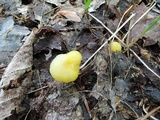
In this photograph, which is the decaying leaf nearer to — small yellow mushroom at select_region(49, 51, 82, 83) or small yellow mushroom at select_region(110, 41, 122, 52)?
small yellow mushroom at select_region(49, 51, 82, 83)

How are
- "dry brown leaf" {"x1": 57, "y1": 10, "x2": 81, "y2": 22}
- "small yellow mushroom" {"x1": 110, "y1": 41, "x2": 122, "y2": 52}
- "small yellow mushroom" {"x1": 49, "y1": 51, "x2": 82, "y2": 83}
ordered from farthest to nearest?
"dry brown leaf" {"x1": 57, "y1": 10, "x2": 81, "y2": 22}, "small yellow mushroom" {"x1": 110, "y1": 41, "x2": 122, "y2": 52}, "small yellow mushroom" {"x1": 49, "y1": 51, "x2": 82, "y2": 83}

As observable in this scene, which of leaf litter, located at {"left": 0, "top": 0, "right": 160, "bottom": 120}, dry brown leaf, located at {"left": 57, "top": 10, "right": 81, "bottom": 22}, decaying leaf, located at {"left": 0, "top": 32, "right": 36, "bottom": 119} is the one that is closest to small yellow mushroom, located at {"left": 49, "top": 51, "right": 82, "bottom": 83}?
leaf litter, located at {"left": 0, "top": 0, "right": 160, "bottom": 120}

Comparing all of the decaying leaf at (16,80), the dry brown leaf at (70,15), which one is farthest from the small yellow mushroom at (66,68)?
the dry brown leaf at (70,15)

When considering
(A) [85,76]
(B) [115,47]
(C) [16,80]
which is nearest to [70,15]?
(B) [115,47]

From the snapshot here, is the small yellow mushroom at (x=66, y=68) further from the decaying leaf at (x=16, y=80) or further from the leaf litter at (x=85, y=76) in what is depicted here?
the decaying leaf at (x=16, y=80)

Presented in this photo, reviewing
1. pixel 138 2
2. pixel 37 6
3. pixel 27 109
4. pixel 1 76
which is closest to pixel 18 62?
pixel 1 76

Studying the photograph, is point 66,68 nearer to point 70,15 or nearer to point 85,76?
point 85,76
